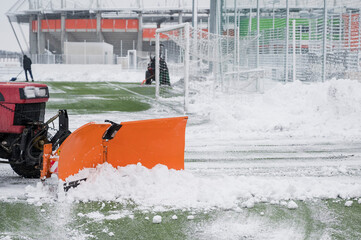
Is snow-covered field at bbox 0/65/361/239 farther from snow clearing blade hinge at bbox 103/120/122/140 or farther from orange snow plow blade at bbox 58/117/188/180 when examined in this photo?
snow clearing blade hinge at bbox 103/120/122/140

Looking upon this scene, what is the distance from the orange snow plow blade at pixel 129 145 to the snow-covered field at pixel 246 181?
0.11 m

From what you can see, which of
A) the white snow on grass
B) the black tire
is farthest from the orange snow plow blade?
the white snow on grass

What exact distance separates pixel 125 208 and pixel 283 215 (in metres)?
1.38

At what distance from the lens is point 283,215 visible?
4.14m

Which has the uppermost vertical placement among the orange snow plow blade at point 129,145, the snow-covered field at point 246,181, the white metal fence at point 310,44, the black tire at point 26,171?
the white metal fence at point 310,44

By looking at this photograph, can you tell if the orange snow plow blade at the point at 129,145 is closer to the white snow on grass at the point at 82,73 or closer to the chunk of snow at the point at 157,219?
the chunk of snow at the point at 157,219

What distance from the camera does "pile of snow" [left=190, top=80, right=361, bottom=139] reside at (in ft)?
30.6

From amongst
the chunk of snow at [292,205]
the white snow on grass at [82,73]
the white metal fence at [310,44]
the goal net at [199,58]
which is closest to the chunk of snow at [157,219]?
the chunk of snow at [292,205]

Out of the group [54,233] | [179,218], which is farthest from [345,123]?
[54,233]

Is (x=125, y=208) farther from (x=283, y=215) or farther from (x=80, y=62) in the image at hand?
(x=80, y=62)

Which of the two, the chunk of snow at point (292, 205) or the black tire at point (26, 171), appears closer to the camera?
the chunk of snow at point (292, 205)

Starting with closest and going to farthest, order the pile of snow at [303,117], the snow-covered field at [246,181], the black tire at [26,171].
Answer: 1. the snow-covered field at [246,181]
2. the black tire at [26,171]
3. the pile of snow at [303,117]

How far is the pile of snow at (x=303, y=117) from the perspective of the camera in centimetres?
932

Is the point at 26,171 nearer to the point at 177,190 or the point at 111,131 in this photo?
the point at 111,131
